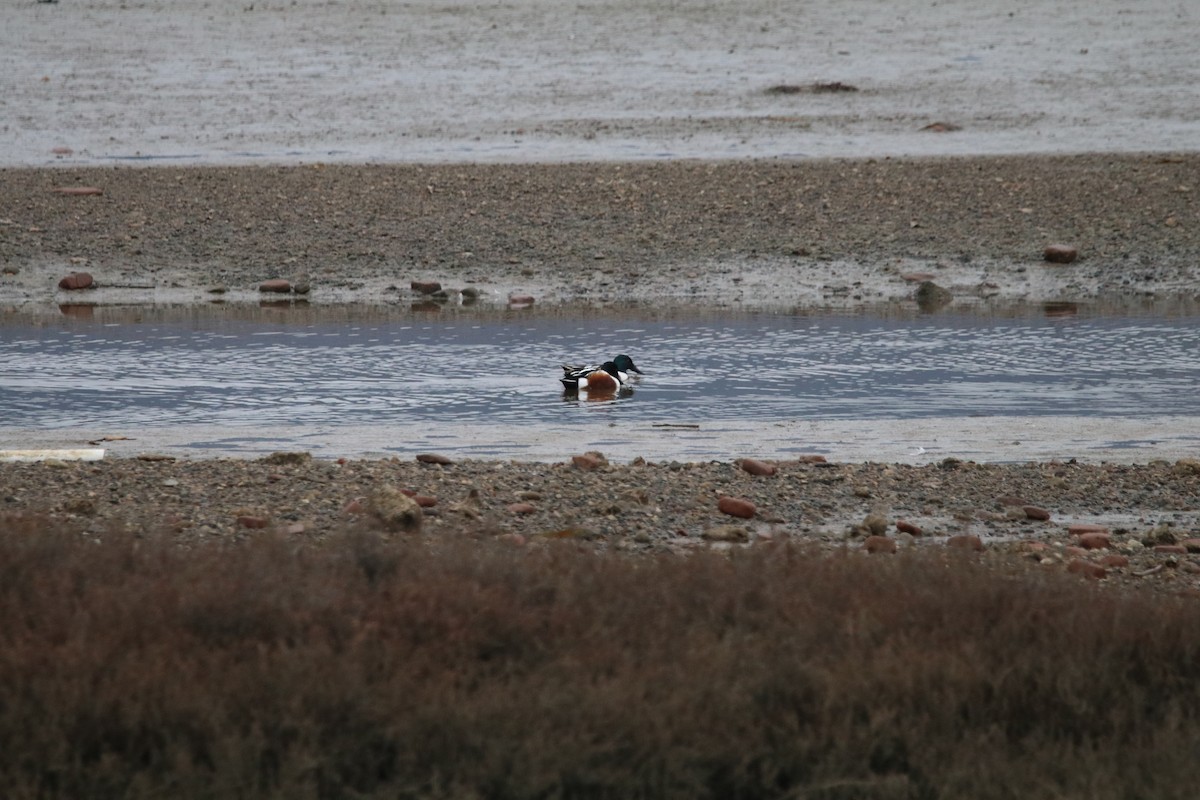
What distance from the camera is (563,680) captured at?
5.00 meters

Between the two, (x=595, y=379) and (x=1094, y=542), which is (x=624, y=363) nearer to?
(x=595, y=379)

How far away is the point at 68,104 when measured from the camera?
2636 centimetres

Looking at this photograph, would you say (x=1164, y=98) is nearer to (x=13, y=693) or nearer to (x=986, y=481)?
(x=986, y=481)

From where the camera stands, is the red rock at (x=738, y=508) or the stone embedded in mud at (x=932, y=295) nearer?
the red rock at (x=738, y=508)

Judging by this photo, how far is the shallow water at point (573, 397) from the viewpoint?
11148 mm

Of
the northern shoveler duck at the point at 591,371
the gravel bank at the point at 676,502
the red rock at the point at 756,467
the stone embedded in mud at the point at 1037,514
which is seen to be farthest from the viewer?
the northern shoveler duck at the point at 591,371

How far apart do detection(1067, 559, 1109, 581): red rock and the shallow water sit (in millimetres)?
3422

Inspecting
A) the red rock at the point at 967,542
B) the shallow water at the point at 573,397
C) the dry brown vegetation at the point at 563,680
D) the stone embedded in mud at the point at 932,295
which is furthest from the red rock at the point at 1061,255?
the dry brown vegetation at the point at 563,680

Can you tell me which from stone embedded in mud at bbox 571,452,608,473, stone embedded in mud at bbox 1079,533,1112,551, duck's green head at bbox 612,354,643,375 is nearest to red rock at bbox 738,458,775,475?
stone embedded in mud at bbox 571,452,608,473

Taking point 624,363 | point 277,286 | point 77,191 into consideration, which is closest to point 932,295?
point 624,363

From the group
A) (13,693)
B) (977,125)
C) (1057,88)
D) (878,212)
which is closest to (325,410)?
(13,693)

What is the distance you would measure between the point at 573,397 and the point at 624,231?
676 cm

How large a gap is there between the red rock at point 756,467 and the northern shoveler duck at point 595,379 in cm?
324

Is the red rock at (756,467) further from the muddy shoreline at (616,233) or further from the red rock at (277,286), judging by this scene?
the red rock at (277,286)
